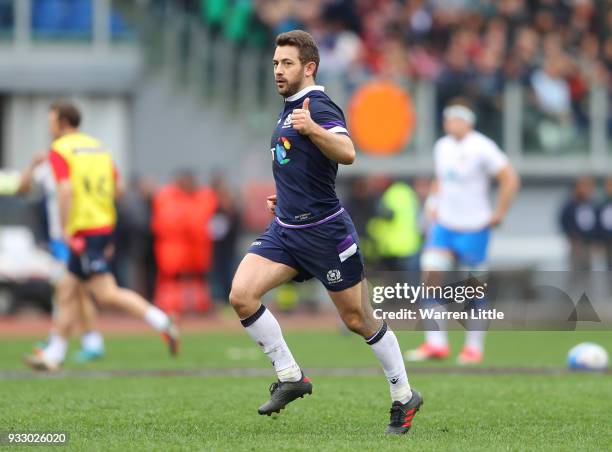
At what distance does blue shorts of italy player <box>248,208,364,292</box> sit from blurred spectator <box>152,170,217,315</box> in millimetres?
15204

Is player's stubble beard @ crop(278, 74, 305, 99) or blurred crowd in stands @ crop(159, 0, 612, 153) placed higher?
player's stubble beard @ crop(278, 74, 305, 99)

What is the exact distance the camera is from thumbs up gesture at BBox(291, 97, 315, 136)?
7.97 m

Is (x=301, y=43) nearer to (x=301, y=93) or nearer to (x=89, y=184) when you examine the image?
(x=301, y=93)

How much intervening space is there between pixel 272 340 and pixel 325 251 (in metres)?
0.62

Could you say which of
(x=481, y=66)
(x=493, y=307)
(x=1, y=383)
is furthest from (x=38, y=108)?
(x=493, y=307)

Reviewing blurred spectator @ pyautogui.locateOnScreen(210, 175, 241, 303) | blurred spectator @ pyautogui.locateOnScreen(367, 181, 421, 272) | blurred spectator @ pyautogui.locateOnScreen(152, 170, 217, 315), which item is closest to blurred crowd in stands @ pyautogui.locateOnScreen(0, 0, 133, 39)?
blurred spectator @ pyautogui.locateOnScreen(210, 175, 241, 303)

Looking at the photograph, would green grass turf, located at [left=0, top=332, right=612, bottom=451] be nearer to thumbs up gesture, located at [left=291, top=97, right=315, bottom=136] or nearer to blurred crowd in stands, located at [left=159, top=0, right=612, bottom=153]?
thumbs up gesture, located at [left=291, top=97, right=315, bottom=136]

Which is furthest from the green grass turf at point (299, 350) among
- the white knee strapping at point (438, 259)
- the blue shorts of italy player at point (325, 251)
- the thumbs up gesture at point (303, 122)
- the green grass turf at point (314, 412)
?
the thumbs up gesture at point (303, 122)

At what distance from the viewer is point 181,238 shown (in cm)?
2408

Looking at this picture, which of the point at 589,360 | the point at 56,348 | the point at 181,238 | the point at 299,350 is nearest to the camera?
the point at 589,360

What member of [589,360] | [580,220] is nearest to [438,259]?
[589,360]

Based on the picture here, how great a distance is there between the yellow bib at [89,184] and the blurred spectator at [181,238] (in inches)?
385

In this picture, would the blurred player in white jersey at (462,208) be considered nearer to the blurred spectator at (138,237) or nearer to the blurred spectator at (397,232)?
the blurred spectator at (397,232)

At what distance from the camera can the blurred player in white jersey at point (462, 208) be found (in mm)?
14047
